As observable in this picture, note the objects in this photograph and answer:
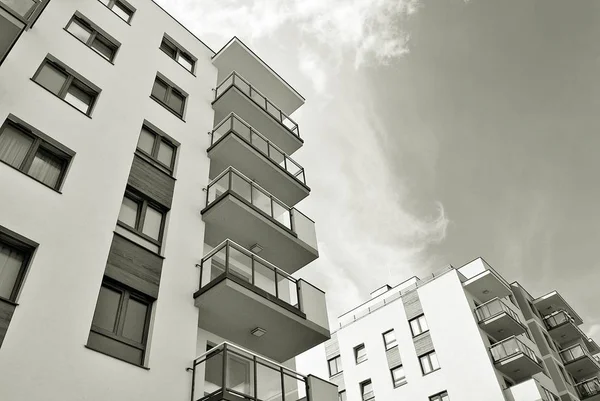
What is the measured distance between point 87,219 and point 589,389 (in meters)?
36.6

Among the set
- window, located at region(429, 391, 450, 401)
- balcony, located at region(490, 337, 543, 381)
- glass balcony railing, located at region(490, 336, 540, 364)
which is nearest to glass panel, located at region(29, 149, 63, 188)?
window, located at region(429, 391, 450, 401)

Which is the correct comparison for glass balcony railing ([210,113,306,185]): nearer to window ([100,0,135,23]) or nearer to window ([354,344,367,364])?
window ([100,0,135,23])

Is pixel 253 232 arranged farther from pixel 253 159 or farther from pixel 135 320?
pixel 135 320

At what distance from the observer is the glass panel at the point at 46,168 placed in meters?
10.4

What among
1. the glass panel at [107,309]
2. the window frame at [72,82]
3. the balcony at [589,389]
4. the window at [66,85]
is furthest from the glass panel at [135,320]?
the balcony at [589,389]

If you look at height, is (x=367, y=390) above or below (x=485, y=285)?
below

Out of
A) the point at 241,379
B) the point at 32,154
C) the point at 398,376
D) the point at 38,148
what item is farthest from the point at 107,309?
the point at 398,376

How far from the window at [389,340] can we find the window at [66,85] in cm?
2377

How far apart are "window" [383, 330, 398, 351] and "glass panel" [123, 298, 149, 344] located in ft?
75.8

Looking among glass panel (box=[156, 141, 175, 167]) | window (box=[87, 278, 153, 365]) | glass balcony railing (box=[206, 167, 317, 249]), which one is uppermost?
glass panel (box=[156, 141, 175, 167])

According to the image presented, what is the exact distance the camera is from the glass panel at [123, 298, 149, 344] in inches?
378

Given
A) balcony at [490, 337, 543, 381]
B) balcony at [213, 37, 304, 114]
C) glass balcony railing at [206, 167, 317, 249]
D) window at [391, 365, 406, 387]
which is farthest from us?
window at [391, 365, 406, 387]

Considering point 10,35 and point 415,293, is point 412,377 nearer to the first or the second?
point 415,293

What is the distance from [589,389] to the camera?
34000 millimetres
